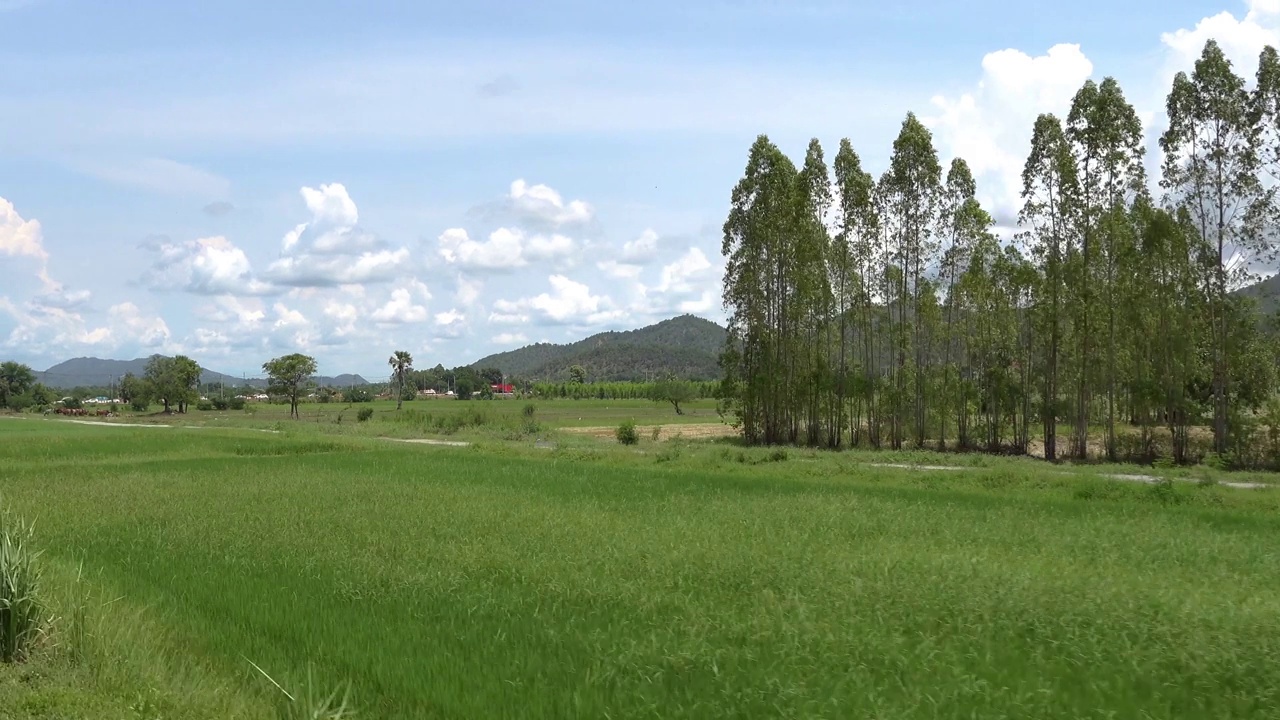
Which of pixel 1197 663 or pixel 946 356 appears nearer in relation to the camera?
pixel 1197 663

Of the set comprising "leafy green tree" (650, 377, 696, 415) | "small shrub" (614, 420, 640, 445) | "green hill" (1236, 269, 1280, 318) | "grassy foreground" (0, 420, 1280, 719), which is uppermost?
"green hill" (1236, 269, 1280, 318)

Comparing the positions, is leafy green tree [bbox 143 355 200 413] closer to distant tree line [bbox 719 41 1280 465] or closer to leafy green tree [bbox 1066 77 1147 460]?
distant tree line [bbox 719 41 1280 465]

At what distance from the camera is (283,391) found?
306 ft

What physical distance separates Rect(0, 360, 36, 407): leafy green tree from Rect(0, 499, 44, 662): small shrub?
139 metres

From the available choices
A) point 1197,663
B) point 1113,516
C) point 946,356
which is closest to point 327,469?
point 1113,516

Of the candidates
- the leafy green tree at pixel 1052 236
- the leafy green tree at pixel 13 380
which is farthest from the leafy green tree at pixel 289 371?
the leafy green tree at pixel 1052 236

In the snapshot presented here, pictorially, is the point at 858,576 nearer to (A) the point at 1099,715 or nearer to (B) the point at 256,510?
(A) the point at 1099,715

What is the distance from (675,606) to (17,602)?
569 cm

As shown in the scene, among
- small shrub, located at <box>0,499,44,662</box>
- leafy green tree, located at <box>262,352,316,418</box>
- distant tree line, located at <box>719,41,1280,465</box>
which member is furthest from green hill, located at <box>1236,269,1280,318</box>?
leafy green tree, located at <box>262,352,316,418</box>

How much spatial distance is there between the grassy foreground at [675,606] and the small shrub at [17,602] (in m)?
0.28

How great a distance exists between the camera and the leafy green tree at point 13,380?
120812 millimetres

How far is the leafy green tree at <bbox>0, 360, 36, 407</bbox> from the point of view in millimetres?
120812

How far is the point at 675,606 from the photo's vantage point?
8.38 metres

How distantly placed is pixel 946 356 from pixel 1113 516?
913 inches
